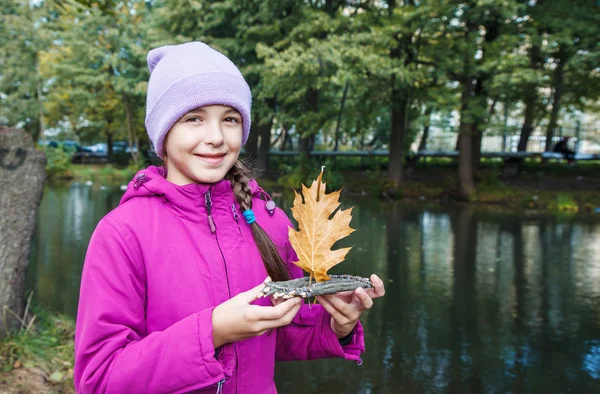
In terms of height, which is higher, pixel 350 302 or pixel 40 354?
pixel 350 302

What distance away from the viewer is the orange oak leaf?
1.53 meters

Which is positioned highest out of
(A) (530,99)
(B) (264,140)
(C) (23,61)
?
(C) (23,61)

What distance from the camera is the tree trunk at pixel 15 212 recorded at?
3971 mm

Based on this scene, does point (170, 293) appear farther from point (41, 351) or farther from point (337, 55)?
point (337, 55)

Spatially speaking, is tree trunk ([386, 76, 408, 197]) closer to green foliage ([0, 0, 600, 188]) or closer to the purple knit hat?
green foliage ([0, 0, 600, 188])

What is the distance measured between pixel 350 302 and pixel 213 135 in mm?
587

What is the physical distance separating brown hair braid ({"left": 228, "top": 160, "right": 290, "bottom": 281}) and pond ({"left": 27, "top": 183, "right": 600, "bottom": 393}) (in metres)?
2.68

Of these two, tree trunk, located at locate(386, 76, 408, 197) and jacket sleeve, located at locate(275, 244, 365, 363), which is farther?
tree trunk, located at locate(386, 76, 408, 197)

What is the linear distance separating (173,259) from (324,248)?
394mm

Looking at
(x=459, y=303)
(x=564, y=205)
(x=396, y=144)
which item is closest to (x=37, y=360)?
(x=459, y=303)

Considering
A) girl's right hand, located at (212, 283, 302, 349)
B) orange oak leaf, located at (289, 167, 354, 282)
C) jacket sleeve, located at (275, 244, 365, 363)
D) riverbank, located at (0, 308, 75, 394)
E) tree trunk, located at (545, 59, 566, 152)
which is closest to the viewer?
girl's right hand, located at (212, 283, 302, 349)

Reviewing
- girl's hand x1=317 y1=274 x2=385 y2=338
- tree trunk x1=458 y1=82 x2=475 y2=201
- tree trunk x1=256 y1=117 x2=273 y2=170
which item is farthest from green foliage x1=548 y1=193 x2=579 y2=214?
girl's hand x1=317 y1=274 x2=385 y2=338

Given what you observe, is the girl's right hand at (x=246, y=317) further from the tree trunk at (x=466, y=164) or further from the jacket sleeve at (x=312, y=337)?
the tree trunk at (x=466, y=164)

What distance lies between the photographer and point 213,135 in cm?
157
